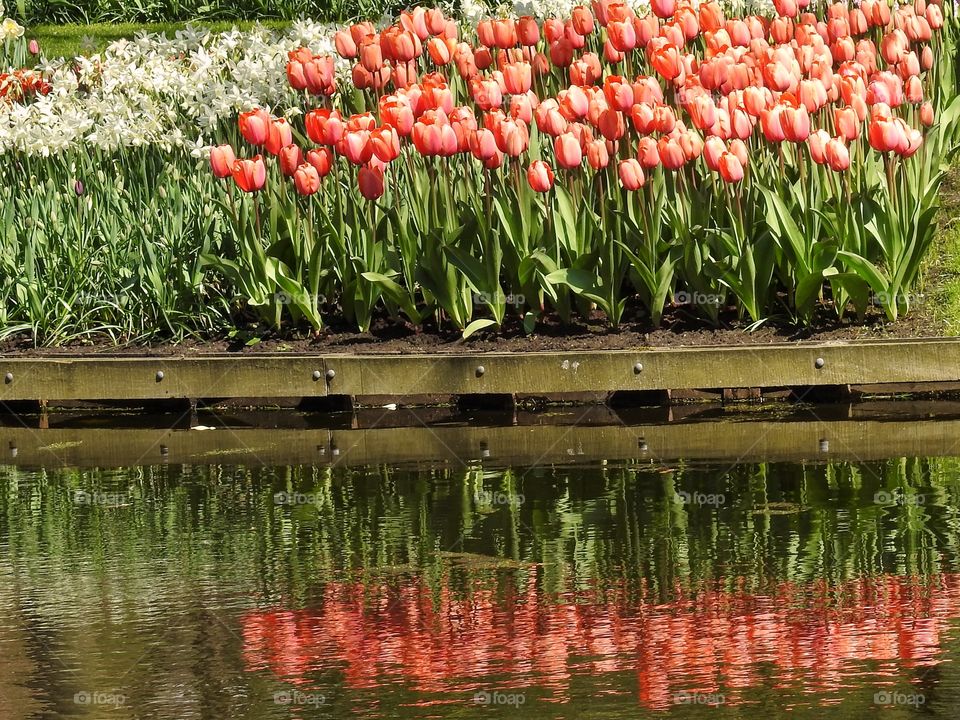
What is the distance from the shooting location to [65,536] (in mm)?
7047

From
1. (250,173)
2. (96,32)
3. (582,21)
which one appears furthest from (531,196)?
(96,32)

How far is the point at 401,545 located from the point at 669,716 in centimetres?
221

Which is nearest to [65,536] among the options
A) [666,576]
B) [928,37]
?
[666,576]

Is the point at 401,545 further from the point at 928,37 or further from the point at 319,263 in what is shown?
the point at 928,37

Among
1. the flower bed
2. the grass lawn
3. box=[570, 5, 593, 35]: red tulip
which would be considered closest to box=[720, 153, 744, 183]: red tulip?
the flower bed

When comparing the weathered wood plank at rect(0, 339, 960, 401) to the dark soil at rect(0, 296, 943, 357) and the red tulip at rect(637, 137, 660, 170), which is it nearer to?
the dark soil at rect(0, 296, 943, 357)
